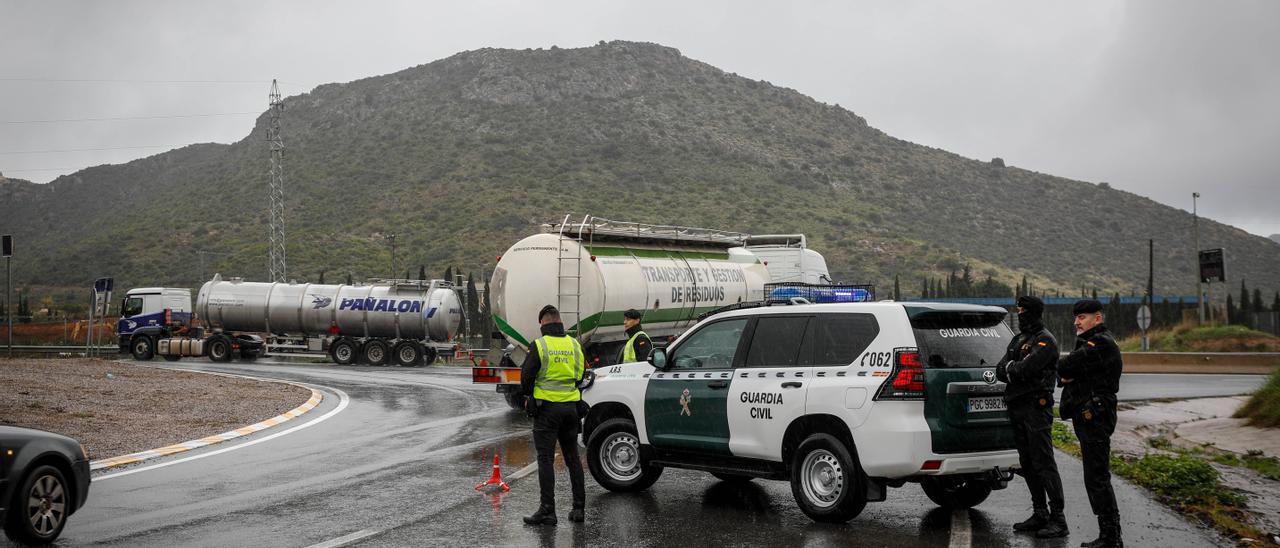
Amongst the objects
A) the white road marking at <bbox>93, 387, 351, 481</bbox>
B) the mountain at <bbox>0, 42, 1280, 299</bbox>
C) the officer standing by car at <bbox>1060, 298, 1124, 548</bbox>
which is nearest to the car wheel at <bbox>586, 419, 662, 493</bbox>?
the officer standing by car at <bbox>1060, 298, 1124, 548</bbox>

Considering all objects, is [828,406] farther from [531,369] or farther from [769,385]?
[531,369]

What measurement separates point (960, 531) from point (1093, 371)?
157cm

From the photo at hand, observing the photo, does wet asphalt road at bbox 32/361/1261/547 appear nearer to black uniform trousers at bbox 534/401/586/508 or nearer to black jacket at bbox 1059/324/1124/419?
black uniform trousers at bbox 534/401/586/508

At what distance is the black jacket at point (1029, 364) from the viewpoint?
26.6 feet

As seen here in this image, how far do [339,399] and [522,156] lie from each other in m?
76.7

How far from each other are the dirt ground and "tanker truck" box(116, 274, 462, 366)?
36.7ft

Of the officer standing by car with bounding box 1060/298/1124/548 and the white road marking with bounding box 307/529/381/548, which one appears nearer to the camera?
the white road marking with bounding box 307/529/381/548

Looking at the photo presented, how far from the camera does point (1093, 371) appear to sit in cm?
784

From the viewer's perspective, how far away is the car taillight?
316 inches

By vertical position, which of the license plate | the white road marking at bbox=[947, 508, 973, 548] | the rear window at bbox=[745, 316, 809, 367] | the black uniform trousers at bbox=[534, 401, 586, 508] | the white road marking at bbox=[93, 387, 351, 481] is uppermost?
the rear window at bbox=[745, 316, 809, 367]

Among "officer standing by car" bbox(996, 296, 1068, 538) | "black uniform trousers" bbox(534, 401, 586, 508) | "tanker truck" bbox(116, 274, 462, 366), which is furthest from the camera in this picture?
"tanker truck" bbox(116, 274, 462, 366)

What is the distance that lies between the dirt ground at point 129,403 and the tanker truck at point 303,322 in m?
11.2

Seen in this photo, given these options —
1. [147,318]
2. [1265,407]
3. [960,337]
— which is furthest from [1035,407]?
[147,318]

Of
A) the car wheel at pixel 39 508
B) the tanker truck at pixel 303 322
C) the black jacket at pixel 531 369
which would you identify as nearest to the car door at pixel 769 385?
the black jacket at pixel 531 369
